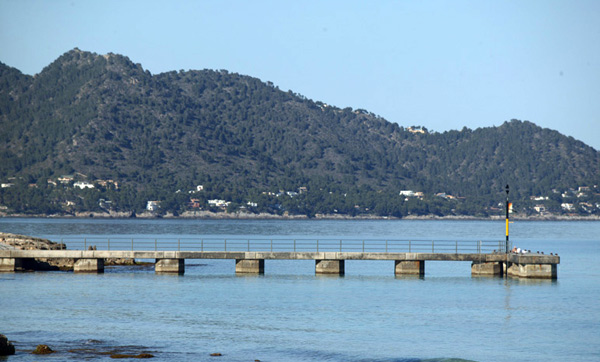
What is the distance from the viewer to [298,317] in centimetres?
5000

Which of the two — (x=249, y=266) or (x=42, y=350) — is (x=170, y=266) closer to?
(x=249, y=266)

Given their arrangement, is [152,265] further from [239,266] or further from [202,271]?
[239,266]

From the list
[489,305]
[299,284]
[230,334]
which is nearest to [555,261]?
[489,305]

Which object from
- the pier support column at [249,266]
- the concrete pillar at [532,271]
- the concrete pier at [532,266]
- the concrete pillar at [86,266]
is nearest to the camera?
the concrete pier at [532,266]

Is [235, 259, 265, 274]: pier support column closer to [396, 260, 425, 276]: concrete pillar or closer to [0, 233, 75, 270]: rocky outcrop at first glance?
[396, 260, 425, 276]: concrete pillar

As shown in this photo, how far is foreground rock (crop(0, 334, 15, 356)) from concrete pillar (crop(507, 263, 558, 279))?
38261 millimetres

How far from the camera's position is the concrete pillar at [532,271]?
2488 inches

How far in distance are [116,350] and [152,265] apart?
4210cm

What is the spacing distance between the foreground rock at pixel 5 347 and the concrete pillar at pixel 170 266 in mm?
31447

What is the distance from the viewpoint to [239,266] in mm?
68438

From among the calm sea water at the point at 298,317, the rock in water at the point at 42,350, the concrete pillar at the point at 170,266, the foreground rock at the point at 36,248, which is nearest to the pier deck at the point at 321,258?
the concrete pillar at the point at 170,266

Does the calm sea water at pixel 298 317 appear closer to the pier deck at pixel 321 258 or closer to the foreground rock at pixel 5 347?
the foreground rock at pixel 5 347

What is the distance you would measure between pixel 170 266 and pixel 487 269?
953 inches

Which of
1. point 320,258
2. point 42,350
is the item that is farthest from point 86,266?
point 42,350
